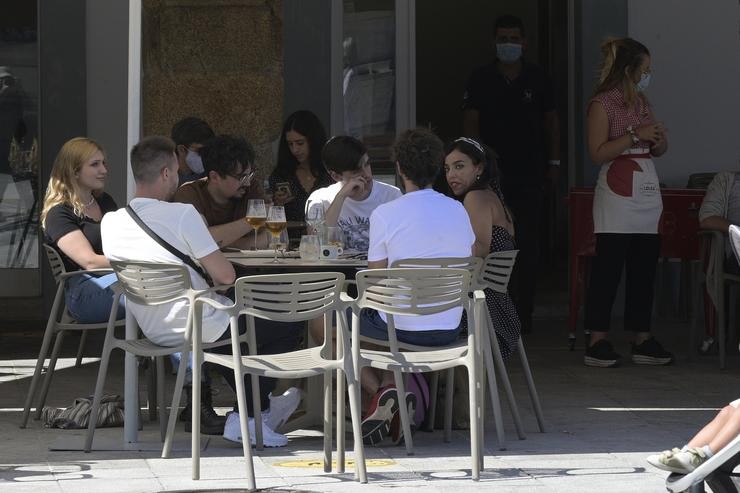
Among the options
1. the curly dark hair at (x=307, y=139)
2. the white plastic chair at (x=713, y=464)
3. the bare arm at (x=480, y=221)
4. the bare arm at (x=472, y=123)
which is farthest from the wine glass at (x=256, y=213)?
the bare arm at (x=472, y=123)

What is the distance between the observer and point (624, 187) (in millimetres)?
8477

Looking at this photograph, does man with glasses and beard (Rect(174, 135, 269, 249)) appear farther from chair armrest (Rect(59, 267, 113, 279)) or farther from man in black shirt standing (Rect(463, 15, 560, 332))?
man in black shirt standing (Rect(463, 15, 560, 332))

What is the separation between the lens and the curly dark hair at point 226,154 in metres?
6.99

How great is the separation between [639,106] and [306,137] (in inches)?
75.0

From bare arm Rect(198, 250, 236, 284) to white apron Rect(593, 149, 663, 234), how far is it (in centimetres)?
318

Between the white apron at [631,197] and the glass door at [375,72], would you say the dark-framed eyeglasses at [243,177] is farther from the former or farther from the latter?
the glass door at [375,72]

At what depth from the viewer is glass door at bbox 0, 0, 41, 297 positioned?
10531 millimetres

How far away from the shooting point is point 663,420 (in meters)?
6.80

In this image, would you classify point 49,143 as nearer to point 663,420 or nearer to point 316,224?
point 316,224

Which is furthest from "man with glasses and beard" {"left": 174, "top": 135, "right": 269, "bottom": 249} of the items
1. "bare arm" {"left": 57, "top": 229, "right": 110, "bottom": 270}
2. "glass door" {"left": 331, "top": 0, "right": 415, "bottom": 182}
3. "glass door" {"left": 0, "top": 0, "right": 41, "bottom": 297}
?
"glass door" {"left": 0, "top": 0, "right": 41, "bottom": 297}

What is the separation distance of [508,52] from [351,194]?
3.13m

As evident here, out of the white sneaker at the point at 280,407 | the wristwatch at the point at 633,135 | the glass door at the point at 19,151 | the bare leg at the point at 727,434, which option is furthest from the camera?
the glass door at the point at 19,151

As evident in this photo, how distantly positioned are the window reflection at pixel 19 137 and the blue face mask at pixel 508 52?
3222 millimetres

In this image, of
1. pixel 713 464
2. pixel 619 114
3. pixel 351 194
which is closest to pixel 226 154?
pixel 351 194
